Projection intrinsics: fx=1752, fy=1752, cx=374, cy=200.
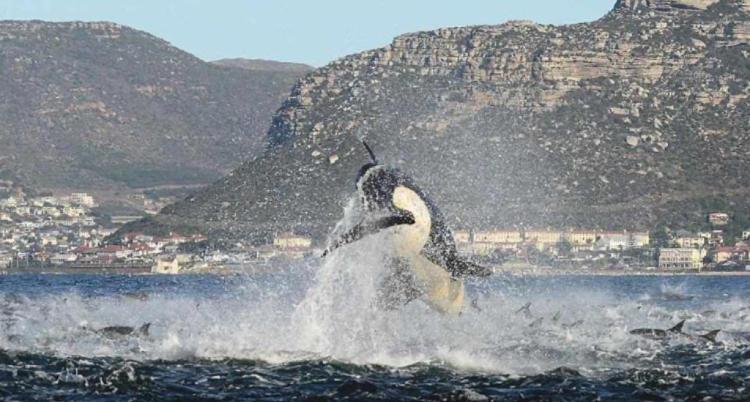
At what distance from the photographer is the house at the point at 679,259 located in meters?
168

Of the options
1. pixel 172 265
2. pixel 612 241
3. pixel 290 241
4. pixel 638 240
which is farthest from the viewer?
pixel 172 265

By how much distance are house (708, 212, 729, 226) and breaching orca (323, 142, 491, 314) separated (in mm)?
153742

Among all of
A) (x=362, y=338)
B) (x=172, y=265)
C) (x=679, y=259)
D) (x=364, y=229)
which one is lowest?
(x=172, y=265)

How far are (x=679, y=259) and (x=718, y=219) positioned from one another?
17217 millimetres

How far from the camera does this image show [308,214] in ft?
611

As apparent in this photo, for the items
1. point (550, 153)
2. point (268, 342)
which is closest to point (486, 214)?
point (550, 153)

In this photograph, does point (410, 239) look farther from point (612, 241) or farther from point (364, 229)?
point (612, 241)

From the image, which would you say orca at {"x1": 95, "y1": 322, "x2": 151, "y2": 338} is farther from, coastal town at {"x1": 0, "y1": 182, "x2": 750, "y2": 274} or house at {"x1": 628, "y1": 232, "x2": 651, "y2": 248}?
house at {"x1": 628, "y1": 232, "x2": 651, "y2": 248}

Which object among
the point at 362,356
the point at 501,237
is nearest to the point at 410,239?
the point at 362,356

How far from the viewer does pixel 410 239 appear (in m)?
33.9

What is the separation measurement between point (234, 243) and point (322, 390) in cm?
15668

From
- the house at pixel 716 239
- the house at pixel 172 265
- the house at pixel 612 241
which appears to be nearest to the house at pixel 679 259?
the house at pixel 612 241

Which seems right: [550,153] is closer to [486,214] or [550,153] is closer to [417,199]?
[486,214]

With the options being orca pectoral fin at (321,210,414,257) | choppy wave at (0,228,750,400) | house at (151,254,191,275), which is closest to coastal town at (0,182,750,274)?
house at (151,254,191,275)
